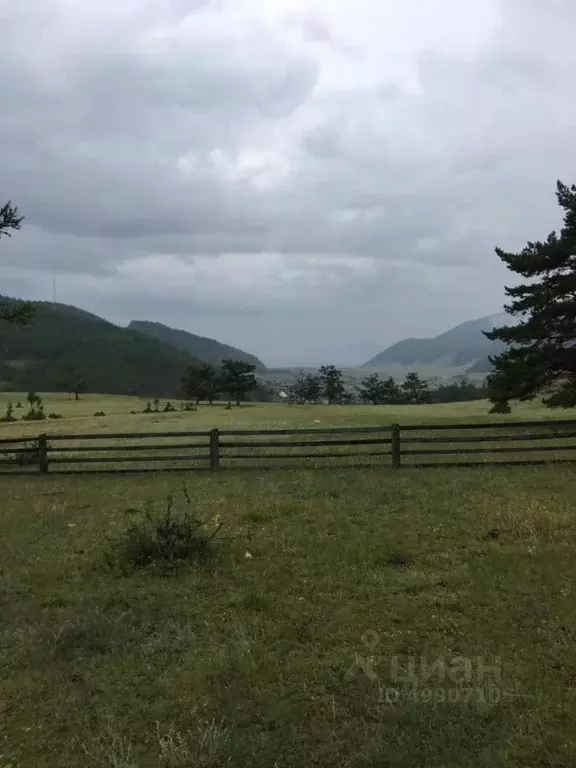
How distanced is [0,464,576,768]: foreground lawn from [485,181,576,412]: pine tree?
14318mm

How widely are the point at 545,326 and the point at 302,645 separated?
67.2 ft

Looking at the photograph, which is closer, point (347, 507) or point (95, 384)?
point (347, 507)

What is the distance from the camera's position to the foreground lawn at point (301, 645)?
12.9ft

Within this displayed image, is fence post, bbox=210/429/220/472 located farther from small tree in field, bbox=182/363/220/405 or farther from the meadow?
small tree in field, bbox=182/363/220/405

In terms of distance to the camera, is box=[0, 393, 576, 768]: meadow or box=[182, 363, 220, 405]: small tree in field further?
box=[182, 363, 220, 405]: small tree in field

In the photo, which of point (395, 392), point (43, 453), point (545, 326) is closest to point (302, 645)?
point (43, 453)

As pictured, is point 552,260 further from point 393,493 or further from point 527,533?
point 527,533

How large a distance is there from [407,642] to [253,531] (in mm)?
4163

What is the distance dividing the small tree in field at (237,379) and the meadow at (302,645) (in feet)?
203

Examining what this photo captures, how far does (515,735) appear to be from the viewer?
3920 mm

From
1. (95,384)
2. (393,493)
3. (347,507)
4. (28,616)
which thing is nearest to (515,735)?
(28,616)

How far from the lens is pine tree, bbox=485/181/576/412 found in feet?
72.7

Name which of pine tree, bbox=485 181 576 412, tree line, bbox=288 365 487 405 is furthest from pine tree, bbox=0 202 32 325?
tree line, bbox=288 365 487 405

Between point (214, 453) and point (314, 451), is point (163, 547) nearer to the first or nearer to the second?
point (214, 453)
